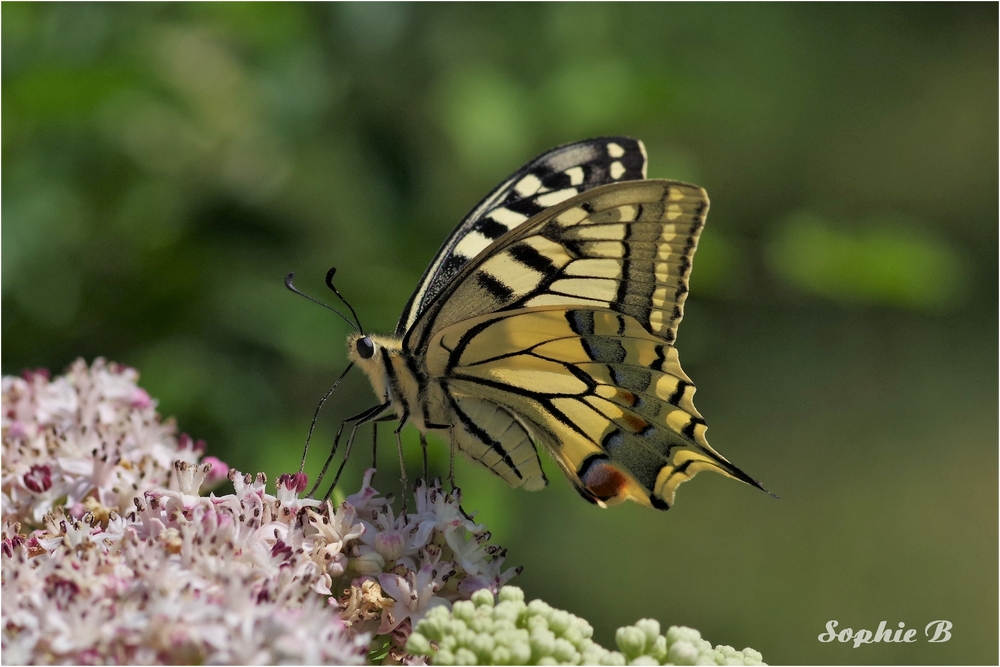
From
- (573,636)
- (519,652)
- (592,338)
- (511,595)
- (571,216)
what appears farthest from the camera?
(592,338)

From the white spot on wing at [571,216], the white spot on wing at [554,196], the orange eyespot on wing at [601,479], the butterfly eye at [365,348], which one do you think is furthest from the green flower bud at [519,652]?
the white spot on wing at [554,196]

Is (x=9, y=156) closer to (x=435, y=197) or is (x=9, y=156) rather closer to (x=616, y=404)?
(x=435, y=197)

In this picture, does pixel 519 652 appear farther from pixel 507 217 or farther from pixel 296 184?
pixel 296 184

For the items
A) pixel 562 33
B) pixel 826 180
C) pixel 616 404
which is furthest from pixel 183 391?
pixel 826 180

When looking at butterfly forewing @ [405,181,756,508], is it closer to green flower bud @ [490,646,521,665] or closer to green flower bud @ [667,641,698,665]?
green flower bud @ [667,641,698,665]

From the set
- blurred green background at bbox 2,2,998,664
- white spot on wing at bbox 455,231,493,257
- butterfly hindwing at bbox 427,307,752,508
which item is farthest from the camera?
blurred green background at bbox 2,2,998,664

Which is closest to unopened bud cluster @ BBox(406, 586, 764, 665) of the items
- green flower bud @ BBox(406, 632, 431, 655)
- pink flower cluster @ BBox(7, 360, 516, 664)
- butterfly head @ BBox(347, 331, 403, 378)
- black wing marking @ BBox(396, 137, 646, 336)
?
green flower bud @ BBox(406, 632, 431, 655)

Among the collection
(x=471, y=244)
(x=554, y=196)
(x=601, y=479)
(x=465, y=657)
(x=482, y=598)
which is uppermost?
(x=554, y=196)

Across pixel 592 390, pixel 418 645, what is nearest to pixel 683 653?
pixel 418 645
